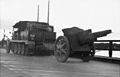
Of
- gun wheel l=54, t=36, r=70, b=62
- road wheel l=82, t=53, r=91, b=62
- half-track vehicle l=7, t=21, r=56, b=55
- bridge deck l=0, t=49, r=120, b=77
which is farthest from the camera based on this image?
half-track vehicle l=7, t=21, r=56, b=55

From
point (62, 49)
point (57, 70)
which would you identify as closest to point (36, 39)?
point (62, 49)

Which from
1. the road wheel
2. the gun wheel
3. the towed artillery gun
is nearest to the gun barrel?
the towed artillery gun

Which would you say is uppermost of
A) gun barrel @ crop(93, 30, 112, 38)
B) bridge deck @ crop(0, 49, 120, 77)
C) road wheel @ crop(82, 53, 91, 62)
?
gun barrel @ crop(93, 30, 112, 38)

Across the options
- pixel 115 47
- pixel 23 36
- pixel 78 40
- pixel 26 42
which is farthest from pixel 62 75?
pixel 23 36

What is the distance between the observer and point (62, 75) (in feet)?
28.4

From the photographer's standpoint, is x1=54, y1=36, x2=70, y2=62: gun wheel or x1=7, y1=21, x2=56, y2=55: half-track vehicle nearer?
x1=54, y1=36, x2=70, y2=62: gun wheel

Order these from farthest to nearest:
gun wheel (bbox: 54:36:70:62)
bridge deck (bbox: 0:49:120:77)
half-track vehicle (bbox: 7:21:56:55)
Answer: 1. half-track vehicle (bbox: 7:21:56:55)
2. gun wheel (bbox: 54:36:70:62)
3. bridge deck (bbox: 0:49:120:77)

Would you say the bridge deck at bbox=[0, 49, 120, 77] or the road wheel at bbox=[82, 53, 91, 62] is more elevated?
the road wheel at bbox=[82, 53, 91, 62]

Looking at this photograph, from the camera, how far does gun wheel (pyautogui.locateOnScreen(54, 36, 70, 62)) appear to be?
13323 millimetres

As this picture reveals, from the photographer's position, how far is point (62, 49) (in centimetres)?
1388

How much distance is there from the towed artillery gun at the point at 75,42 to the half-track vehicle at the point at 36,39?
6.05 m

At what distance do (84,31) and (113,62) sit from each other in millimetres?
2390

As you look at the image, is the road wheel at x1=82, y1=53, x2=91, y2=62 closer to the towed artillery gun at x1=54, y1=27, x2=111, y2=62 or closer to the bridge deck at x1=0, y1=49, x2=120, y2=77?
the towed artillery gun at x1=54, y1=27, x2=111, y2=62

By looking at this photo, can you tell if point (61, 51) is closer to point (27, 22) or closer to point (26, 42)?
point (26, 42)
